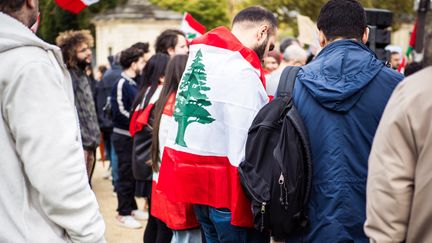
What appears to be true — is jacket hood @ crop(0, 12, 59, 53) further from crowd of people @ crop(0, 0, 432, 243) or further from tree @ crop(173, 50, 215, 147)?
tree @ crop(173, 50, 215, 147)

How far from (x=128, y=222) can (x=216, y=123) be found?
13.5 ft

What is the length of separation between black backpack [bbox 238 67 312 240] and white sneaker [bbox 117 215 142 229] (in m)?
4.25


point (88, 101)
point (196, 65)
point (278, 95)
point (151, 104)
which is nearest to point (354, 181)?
point (278, 95)

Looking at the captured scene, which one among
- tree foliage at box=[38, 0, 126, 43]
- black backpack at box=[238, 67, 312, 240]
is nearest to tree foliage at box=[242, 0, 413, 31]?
tree foliage at box=[38, 0, 126, 43]

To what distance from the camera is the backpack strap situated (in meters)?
3.03

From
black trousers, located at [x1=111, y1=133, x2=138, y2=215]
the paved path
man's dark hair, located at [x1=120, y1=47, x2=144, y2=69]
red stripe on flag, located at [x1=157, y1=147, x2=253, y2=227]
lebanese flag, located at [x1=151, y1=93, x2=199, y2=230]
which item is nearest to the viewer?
red stripe on flag, located at [x1=157, y1=147, x2=253, y2=227]

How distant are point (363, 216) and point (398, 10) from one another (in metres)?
24.2

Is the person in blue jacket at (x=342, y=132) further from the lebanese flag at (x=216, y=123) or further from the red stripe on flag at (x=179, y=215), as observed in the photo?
the red stripe on flag at (x=179, y=215)

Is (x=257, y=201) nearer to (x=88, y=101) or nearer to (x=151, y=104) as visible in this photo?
(x=151, y=104)

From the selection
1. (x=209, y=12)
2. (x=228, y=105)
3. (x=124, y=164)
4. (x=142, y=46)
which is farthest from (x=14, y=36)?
(x=209, y=12)

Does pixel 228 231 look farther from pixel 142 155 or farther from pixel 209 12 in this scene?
pixel 209 12

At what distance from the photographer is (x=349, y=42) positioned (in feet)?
9.62

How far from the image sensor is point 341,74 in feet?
9.26

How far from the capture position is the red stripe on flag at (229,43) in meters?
3.48
